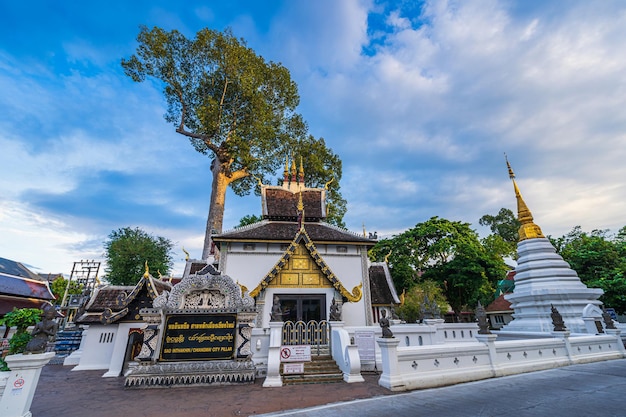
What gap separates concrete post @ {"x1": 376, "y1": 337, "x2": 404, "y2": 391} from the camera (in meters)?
6.34

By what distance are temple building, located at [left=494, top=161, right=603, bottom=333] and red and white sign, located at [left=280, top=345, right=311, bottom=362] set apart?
32.5 feet

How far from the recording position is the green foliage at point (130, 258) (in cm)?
2619

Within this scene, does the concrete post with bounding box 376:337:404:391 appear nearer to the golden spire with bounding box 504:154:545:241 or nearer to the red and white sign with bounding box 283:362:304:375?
the red and white sign with bounding box 283:362:304:375

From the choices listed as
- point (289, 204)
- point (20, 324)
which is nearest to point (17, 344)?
point (20, 324)

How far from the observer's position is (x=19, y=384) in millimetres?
4344

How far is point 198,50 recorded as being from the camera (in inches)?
832

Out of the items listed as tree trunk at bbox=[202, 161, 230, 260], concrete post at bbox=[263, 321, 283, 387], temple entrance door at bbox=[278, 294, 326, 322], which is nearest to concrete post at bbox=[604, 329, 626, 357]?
temple entrance door at bbox=[278, 294, 326, 322]

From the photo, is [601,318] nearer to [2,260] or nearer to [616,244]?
[616,244]

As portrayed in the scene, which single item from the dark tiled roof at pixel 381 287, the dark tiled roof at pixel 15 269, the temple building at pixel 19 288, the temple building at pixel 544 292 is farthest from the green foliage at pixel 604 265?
the dark tiled roof at pixel 15 269

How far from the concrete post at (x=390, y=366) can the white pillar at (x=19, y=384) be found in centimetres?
651

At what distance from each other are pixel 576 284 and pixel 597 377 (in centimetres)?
759

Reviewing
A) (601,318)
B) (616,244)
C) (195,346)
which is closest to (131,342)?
(195,346)

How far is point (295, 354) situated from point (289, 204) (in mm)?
10125

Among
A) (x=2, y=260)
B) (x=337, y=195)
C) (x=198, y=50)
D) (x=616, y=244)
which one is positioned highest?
(x=198, y=50)
